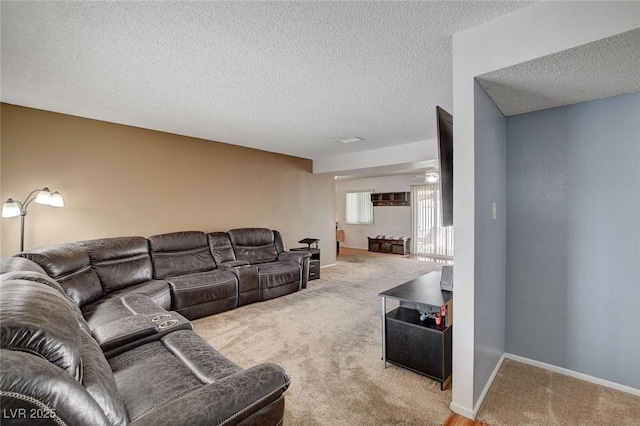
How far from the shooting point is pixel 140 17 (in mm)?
1644

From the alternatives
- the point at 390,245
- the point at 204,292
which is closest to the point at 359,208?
the point at 390,245

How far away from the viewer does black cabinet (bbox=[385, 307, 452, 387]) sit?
2.10 m

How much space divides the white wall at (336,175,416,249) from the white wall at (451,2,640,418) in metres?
6.88

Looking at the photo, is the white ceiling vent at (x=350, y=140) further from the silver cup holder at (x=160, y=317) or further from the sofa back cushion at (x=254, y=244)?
the silver cup holder at (x=160, y=317)

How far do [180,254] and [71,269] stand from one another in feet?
4.55

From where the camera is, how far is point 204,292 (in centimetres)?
349

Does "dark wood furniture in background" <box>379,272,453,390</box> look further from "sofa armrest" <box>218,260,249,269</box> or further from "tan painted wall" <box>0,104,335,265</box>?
"tan painted wall" <box>0,104,335,265</box>

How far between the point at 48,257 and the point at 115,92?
5.36 feet

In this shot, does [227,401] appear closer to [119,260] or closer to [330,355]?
[330,355]

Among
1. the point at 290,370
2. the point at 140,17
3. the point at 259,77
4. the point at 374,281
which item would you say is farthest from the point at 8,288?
the point at 374,281

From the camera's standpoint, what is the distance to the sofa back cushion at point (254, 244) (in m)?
4.69

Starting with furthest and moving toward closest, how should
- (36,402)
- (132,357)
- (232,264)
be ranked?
1. (232,264)
2. (132,357)
3. (36,402)

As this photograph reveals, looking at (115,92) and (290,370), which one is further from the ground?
(115,92)

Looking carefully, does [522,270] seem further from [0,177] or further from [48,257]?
[0,177]
